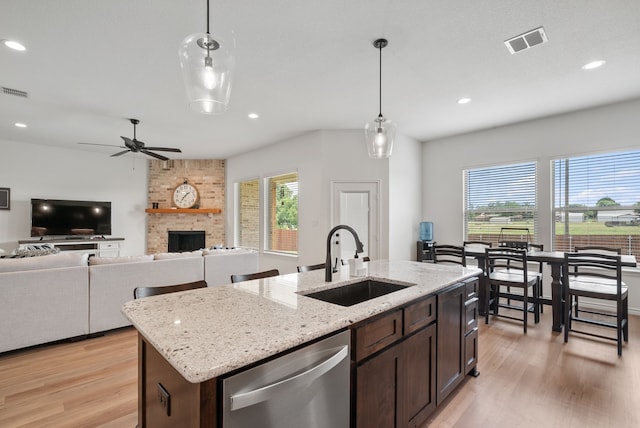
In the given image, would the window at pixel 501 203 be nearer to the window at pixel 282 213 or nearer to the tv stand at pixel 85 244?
the window at pixel 282 213

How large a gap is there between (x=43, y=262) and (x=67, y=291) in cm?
35

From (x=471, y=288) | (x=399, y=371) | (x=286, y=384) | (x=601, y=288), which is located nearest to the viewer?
(x=286, y=384)

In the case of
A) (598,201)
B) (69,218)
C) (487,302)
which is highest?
(598,201)

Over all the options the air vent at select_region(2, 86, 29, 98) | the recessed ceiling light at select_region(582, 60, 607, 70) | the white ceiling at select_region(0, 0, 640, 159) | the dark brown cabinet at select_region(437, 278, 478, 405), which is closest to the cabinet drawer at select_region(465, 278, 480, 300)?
the dark brown cabinet at select_region(437, 278, 478, 405)

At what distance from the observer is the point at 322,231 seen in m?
5.27

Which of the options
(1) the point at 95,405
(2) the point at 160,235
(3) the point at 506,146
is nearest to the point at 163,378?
(1) the point at 95,405

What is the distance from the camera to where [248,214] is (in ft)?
23.8

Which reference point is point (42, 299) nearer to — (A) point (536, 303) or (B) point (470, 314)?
(B) point (470, 314)

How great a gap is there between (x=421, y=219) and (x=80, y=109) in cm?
585

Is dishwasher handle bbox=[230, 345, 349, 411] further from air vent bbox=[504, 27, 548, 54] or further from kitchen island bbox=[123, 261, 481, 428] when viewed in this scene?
air vent bbox=[504, 27, 548, 54]

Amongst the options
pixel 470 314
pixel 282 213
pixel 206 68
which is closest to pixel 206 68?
pixel 206 68

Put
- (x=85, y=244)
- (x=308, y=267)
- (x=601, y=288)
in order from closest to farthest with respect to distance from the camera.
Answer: (x=308, y=267) → (x=601, y=288) → (x=85, y=244)

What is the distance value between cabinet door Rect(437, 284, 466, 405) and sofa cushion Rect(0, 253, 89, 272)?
11.4 ft

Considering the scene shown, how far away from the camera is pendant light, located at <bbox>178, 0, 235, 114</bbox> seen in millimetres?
1579
